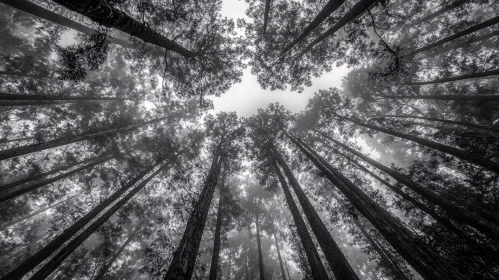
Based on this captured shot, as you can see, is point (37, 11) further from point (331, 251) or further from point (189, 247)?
point (331, 251)

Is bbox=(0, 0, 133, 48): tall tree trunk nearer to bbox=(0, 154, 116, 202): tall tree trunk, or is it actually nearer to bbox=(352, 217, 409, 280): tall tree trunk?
bbox=(0, 154, 116, 202): tall tree trunk

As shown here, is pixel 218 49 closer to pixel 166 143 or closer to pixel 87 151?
pixel 166 143

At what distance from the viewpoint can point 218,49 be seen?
10570mm

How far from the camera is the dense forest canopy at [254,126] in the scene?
7.67 metres

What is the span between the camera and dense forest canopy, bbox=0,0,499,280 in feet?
25.2

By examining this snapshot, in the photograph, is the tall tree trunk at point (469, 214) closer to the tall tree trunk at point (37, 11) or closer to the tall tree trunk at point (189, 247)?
the tall tree trunk at point (189, 247)

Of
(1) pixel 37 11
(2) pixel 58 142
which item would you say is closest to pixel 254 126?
(2) pixel 58 142

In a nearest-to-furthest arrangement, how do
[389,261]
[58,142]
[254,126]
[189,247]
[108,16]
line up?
[108,16], [189,247], [58,142], [389,261], [254,126]

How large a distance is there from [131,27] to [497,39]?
91.0ft

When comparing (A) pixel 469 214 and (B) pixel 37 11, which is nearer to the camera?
(A) pixel 469 214

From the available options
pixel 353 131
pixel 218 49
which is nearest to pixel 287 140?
pixel 353 131

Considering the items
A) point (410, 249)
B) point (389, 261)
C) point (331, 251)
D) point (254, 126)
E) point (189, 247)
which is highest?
point (254, 126)

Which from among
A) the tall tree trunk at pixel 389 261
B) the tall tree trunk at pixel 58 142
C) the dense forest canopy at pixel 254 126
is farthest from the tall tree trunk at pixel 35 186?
the tall tree trunk at pixel 389 261

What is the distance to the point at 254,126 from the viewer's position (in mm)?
16812
